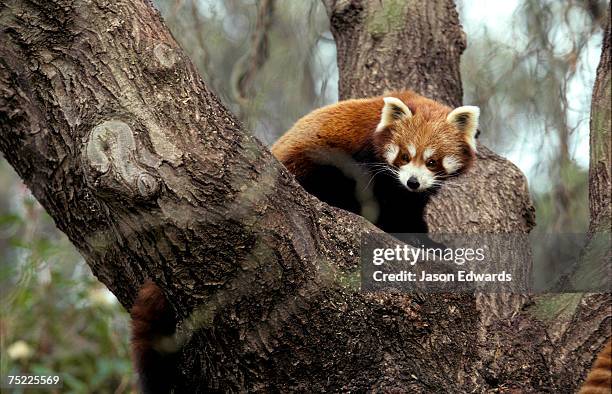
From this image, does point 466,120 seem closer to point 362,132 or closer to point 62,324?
point 362,132

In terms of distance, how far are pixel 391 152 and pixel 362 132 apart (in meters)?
0.17

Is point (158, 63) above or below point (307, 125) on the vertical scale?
above

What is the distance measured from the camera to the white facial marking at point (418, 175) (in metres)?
3.36

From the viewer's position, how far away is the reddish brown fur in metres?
3.39

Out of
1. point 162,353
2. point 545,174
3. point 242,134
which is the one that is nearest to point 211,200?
point 242,134

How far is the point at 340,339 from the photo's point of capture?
2.20 m

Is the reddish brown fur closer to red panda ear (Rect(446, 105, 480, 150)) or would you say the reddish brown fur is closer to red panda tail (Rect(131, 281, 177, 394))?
red panda ear (Rect(446, 105, 480, 150))

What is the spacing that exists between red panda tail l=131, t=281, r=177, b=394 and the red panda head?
1.42 m

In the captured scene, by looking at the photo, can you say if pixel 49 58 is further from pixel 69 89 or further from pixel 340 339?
pixel 340 339

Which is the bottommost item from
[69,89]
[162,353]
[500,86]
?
[500,86]

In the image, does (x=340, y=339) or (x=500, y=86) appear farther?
(x=500, y=86)

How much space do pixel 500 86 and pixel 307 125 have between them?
1.63 m

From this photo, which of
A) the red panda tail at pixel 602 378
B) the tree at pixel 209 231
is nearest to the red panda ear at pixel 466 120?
the tree at pixel 209 231

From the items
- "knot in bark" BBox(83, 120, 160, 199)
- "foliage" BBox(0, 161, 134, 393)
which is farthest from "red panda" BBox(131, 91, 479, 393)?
"foliage" BBox(0, 161, 134, 393)
